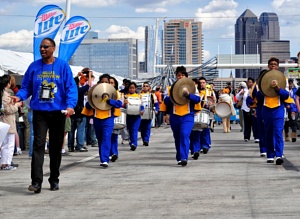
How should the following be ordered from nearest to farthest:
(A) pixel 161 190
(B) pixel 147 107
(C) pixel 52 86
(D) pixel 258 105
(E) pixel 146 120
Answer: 1. (A) pixel 161 190
2. (C) pixel 52 86
3. (D) pixel 258 105
4. (B) pixel 147 107
5. (E) pixel 146 120

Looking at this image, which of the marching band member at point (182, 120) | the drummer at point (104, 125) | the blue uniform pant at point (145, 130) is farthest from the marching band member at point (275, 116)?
the blue uniform pant at point (145, 130)

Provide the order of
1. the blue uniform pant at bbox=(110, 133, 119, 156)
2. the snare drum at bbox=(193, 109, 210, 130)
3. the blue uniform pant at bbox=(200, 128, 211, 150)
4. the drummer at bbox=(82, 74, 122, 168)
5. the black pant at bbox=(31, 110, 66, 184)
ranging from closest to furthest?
the black pant at bbox=(31, 110, 66, 184) → the drummer at bbox=(82, 74, 122, 168) → the blue uniform pant at bbox=(110, 133, 119, 156) → the snare drum at bbox=(193, 109, 210, 130) → the blue uniform pant at bbox=(200, 128, 211, 150)

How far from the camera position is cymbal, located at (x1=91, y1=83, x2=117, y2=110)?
15125 millimetres

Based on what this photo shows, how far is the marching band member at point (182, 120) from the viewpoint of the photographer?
15.0m

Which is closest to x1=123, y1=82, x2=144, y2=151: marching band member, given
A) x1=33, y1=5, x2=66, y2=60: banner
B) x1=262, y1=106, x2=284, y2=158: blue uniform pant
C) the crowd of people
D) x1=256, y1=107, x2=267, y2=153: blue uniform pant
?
the crowd of people

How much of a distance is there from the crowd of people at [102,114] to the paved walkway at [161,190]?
0.41 metres

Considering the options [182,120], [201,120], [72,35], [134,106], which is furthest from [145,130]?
[182,120]

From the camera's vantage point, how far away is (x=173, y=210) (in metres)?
9.04

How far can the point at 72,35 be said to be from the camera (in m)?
24.6

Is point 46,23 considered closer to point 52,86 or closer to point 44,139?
point 52,86

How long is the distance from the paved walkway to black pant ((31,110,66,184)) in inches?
11.1

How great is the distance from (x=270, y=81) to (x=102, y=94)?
3.17 metres

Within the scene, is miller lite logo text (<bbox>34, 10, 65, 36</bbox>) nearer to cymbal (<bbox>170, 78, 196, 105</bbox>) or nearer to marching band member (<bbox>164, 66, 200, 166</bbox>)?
marching band member (<bbox>164, 66, 200, 166</bbox>)

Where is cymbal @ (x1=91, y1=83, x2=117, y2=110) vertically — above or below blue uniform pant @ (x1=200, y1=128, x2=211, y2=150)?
above
